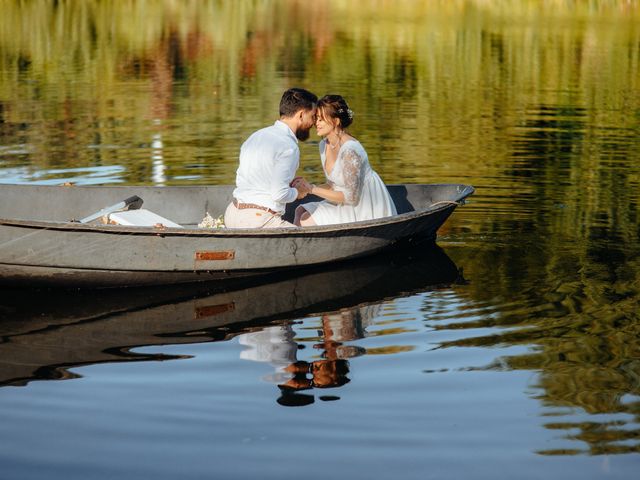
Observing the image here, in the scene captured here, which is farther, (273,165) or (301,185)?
(301,185)

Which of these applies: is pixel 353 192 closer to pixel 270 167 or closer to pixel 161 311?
pixel 270 167

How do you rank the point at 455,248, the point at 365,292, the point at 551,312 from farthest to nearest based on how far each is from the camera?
the point at 455,248
the point at 365,292
the point at 551,312

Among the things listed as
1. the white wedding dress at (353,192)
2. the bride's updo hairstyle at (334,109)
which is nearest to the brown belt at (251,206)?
the white wedding dress at (353,192)

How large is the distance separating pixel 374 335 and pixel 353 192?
2061 millimetres

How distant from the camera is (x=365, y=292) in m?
8.13

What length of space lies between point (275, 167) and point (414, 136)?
7812 mm

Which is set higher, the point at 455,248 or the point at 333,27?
the point at 333,27

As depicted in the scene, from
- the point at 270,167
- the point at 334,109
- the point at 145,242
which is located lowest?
the point at 145,242

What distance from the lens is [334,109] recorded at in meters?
8.37

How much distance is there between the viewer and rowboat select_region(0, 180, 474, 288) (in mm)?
7500

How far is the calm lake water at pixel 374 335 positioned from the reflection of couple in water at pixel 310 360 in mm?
20

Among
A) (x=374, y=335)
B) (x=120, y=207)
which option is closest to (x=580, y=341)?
(x=374, y=335)

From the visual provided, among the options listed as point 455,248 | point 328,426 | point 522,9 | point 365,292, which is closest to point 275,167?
point 365,292

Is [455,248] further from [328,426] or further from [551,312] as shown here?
[328,426]
